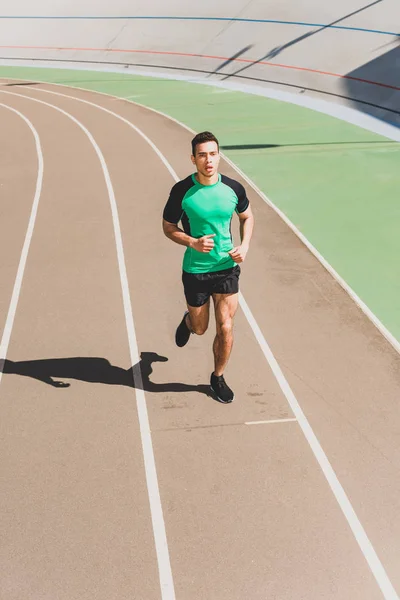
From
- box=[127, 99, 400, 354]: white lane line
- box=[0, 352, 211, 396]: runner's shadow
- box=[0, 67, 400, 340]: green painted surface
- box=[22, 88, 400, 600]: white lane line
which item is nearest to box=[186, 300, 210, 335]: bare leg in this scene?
box=[0, 352, 211, 396]: runner's shadow

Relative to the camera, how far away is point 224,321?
6.17m

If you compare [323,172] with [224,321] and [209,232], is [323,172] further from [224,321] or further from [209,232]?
[209,232]

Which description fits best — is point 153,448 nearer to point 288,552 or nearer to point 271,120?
point 288,552

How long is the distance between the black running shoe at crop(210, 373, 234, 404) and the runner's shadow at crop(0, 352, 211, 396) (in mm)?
184

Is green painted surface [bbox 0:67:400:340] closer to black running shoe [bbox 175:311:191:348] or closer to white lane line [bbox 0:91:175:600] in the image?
black running shoe [bbox 175:311:191:348]

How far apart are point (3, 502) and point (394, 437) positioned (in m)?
3.00

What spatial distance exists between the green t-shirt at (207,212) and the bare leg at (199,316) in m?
0.39

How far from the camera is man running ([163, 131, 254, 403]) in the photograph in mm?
5656

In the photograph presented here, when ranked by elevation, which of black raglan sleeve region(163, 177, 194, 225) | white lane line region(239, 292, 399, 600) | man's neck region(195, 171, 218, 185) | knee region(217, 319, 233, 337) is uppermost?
man's neck region(195, 171, 218, 185)

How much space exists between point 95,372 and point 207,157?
8.36ft

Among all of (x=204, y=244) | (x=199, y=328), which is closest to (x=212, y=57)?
(x=199, y=328)

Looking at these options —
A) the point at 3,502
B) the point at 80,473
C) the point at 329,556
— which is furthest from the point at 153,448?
the point at 329,556

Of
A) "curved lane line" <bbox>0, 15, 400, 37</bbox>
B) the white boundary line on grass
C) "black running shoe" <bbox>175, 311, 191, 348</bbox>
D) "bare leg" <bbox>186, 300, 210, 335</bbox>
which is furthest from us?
"curved lane line" <bbox>0, 15, 400, 37</bbox>

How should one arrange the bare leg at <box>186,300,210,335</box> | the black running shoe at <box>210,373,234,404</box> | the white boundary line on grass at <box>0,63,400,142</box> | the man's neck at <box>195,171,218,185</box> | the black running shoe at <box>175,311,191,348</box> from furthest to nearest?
the white boundary line on grass at <box>0,63,400,142</box> → the black running shoe at <box>175,311,191,348</box> → the black running shoe at <box>210,373,234,404</box> → the bare leg at <box>186,300,210,335</box> → the man's neck at <box>195,171,218,185</box>
